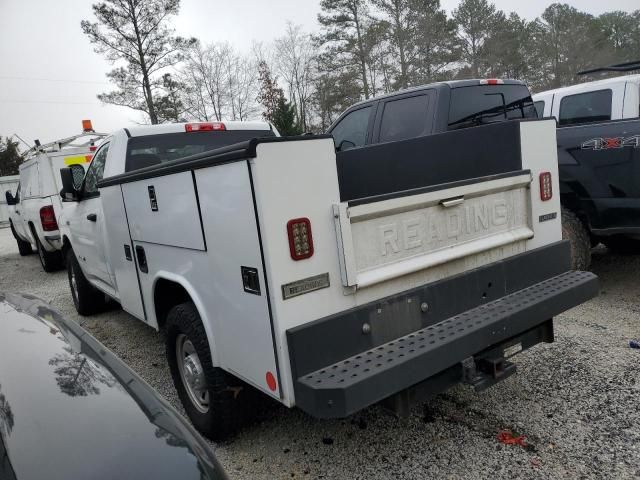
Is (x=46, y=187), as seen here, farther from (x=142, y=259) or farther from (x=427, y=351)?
(x=427, y=351)

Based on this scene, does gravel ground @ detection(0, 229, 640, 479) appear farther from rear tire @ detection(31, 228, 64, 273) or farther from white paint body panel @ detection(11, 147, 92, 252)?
rear tire @ detection(31, 228, 64, 273)

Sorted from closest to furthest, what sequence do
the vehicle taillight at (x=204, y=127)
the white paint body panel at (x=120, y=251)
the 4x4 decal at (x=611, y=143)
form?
the white paint body panel at (x=120, y=251)
the 4x4 decal at (x=611, y=143)
the vehicle taillight at (x=204, y=127)

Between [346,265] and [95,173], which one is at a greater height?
[95,173]

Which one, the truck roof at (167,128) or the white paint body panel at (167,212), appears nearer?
the white paint body panel at (167,212)

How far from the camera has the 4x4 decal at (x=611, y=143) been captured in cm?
439

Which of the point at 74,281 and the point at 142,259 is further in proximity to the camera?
the point at 74,281

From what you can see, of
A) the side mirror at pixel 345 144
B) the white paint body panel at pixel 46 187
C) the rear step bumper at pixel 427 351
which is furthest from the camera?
the white paint body panel at pixel 46 187

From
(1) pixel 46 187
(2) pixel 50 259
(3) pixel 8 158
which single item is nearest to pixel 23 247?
(2) pixel 50 259

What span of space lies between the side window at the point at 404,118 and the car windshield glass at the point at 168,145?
1.77 m

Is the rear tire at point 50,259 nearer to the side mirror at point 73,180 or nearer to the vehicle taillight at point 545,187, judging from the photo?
the side mirror at point 73,180

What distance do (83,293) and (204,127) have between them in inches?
107

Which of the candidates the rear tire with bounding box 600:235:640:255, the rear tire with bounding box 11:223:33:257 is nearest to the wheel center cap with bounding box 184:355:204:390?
the rear tire with bounding box 600:235:640:255

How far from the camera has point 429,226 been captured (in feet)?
8.56

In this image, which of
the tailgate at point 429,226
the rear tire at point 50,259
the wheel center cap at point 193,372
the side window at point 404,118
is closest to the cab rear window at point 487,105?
the side window at point 404,118
